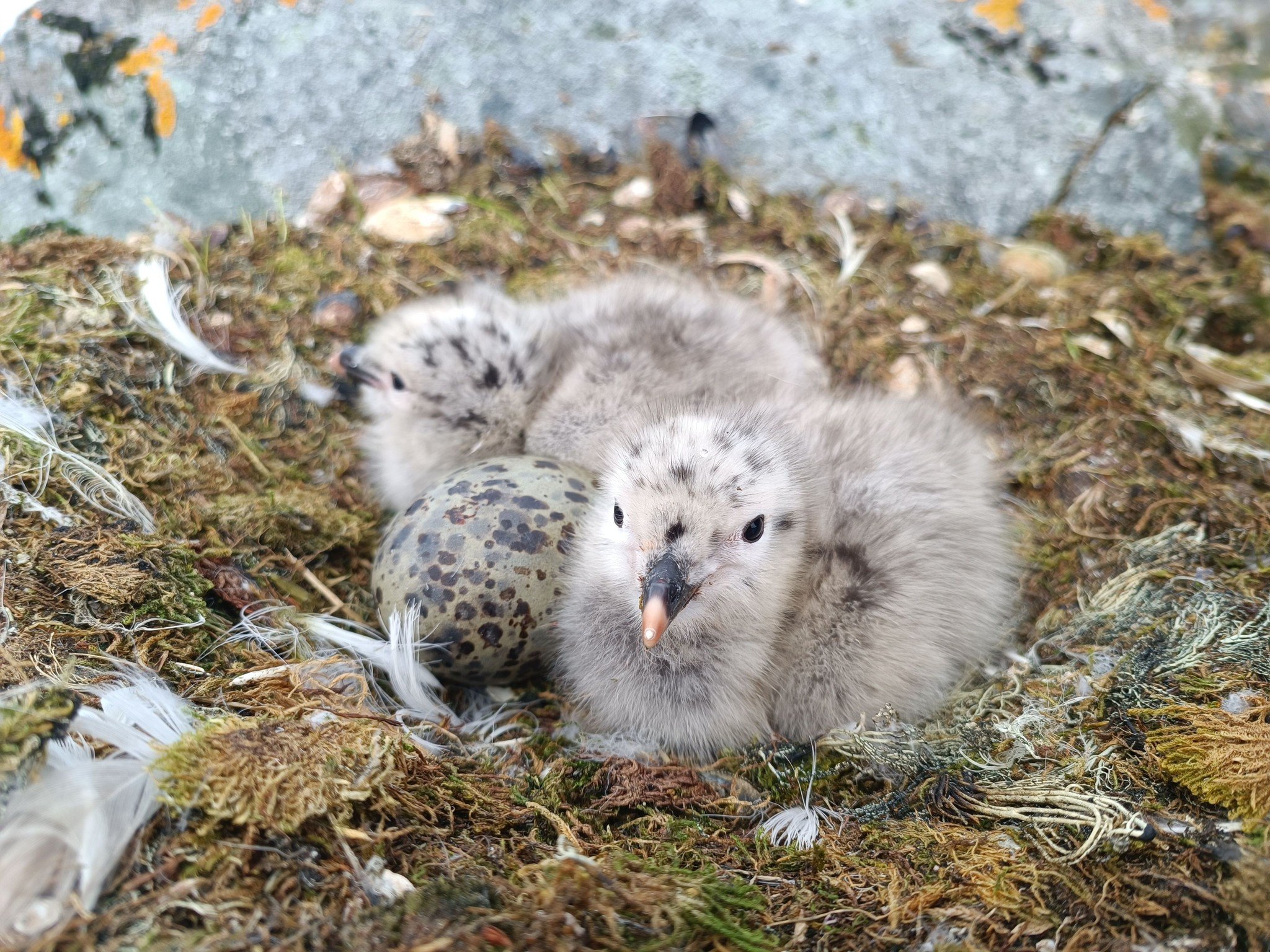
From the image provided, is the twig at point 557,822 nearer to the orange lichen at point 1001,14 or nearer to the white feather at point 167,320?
the white feather at point 167,320

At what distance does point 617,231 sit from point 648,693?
76.4 inches

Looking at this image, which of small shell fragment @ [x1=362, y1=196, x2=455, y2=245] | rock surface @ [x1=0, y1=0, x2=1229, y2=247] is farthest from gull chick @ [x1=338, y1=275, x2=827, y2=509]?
rock surface @ [x1=0, y1=0, x2=1229, y2=247]

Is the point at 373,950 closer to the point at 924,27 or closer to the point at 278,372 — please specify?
the point at 278,372

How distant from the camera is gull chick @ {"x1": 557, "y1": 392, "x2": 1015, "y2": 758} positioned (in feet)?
7.64

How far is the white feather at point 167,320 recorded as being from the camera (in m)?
2.83

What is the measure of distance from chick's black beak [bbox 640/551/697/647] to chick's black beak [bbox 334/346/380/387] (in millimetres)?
1272

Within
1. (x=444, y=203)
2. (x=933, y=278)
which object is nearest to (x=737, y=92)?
(x=933, y=278)

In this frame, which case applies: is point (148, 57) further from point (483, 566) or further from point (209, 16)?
point (483, 566)

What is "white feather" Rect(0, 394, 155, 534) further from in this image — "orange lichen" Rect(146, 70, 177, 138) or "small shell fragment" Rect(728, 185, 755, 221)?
"small shell fragment" Rect(728, 185, 755, 221)

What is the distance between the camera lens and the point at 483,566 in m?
2.40

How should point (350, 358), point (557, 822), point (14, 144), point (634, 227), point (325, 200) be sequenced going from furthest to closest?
1. point (634, 227)
2. point (325, 200)
3. point (14, 144)
4. point (350, 358)
5. point (557, 822)

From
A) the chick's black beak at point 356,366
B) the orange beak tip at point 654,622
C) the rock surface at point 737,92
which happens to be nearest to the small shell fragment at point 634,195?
the rock surface at point 737,92

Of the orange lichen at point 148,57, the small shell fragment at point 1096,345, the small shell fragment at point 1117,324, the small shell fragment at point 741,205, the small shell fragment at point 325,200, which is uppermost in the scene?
the orange lichen at point 148,57

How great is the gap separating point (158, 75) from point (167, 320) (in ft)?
3.39
